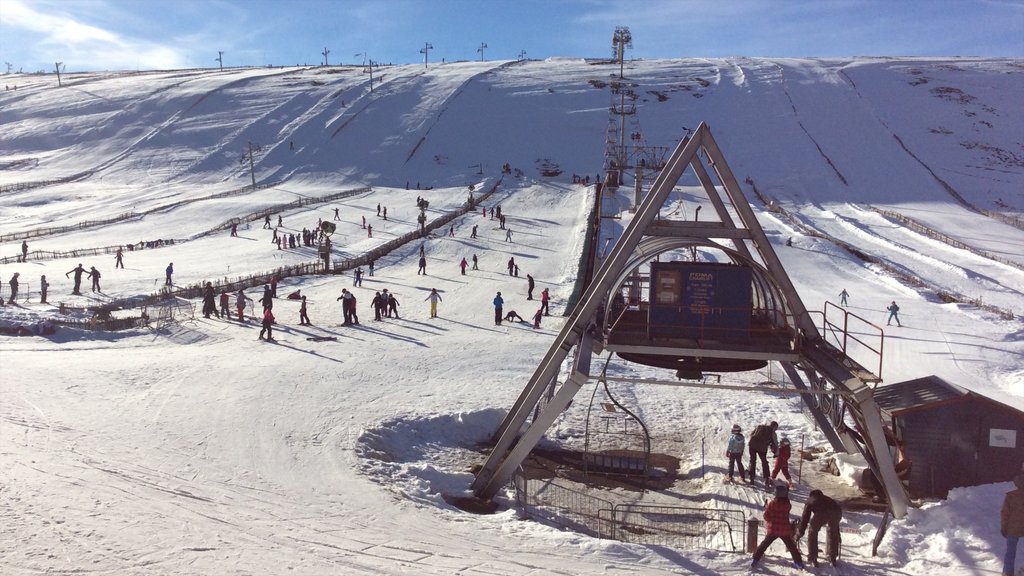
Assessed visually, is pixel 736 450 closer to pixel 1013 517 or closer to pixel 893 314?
pixel 1013 517

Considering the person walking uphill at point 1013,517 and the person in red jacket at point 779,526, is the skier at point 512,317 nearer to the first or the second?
the person in red jacket at point 779,526

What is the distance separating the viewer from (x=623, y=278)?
37.2ft

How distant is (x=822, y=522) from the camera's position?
314 inches

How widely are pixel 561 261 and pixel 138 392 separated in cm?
2298

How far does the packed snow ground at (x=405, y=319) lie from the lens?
8188mm

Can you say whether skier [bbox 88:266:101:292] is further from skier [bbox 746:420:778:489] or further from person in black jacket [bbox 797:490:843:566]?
person in black jacket [bbox 797:490:843:566]

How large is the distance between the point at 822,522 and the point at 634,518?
2.88m

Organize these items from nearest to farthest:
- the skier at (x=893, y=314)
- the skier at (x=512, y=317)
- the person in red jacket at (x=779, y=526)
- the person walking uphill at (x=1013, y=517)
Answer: the person walking uphill at (x=1013, y=517)
the person in red jacket at (x=779, y=526)
the skier at (x=512, y=317)
the skier at (x=893, y=314)

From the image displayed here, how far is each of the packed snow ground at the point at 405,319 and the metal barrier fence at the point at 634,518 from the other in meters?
0.74

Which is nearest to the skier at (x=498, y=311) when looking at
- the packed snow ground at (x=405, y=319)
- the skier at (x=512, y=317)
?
the skier at (x=512, y=317)

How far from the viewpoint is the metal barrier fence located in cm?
948

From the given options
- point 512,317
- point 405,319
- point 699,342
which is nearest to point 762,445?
point 699,342

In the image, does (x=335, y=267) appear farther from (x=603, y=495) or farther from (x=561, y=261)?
(x=603, y=495)

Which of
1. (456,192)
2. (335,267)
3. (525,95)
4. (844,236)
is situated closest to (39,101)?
(525,95)
